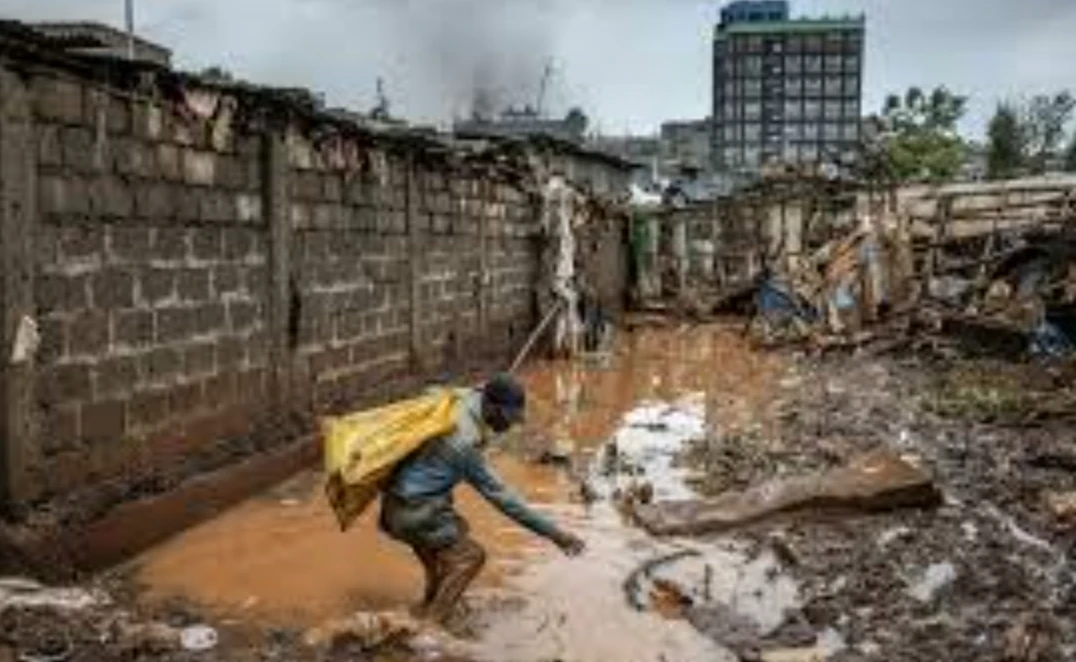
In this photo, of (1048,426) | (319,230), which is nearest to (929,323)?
(1048,426)

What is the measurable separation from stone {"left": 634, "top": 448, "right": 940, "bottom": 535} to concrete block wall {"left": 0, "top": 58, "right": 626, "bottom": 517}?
110 inches

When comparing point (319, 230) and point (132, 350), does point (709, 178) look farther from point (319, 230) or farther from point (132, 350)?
point (132, 350)

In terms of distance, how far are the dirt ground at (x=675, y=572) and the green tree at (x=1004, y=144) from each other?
31458 mm

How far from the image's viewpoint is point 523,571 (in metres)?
7.56

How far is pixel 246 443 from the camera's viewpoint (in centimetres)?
923

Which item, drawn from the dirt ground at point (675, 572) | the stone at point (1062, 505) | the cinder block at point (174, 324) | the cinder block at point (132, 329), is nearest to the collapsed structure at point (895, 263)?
the dirt ground at point (675, 572)

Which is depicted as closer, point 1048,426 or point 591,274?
point 1048,426

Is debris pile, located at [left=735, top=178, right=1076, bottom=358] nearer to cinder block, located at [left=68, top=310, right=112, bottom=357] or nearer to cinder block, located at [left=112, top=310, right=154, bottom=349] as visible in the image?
cinder block, located at [left=112, top=310, right=154, bottom=349]

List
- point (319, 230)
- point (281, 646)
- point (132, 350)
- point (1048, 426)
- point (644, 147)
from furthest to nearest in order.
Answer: point (644, 147) → point (1048, 426) → point (319, 230) → point (132, 350) → point (281, 646)

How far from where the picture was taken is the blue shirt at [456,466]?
20.1 ft

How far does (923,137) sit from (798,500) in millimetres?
32859

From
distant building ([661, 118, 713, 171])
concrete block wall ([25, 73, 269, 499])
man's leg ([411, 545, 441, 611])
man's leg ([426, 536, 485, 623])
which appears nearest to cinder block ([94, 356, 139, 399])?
concrete block wall ([25, 73, 269, 499])

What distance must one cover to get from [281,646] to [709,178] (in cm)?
3866

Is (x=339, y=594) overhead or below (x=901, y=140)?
below
